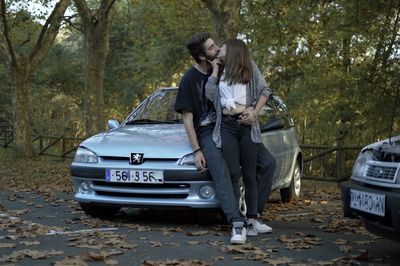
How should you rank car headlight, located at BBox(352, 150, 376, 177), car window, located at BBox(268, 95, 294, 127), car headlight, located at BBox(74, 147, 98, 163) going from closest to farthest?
car headlight, located at BBox(352, 150, 376, 177)
car headlight, located at BBox(74, 147, 98, 163)
car window, located at BBox(268, 95, 294, 127)

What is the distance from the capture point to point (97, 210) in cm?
729

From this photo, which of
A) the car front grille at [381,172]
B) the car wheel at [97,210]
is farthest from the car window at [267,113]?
the car front grille at [381,172]

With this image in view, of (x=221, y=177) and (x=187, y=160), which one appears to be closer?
(x=221, y=177)

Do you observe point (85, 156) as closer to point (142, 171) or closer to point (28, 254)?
point (142, 171)

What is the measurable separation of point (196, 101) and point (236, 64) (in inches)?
24.9

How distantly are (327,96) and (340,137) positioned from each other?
5.43 ft

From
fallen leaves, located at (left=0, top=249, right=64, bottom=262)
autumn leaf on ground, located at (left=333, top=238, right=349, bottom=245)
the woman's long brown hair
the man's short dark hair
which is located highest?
the man's short dark hair

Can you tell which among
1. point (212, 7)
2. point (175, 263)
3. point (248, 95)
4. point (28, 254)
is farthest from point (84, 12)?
point (175, 263)

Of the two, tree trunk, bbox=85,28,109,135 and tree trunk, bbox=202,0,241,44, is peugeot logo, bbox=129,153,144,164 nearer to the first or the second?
tree trunk, bbox=202,0,241,44

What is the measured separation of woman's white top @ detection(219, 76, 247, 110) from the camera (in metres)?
5.97

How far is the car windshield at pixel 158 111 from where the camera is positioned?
7.66 m

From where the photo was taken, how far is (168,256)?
5152mm

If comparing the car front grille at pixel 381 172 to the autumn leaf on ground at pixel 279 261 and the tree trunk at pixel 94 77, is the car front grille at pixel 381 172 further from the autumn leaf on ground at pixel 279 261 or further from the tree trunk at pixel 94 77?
the tree trunk at pixel 94 77

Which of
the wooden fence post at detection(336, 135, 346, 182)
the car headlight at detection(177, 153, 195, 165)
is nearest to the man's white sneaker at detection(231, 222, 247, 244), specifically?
the car headlight at detection(177, 153, 195, 165)
